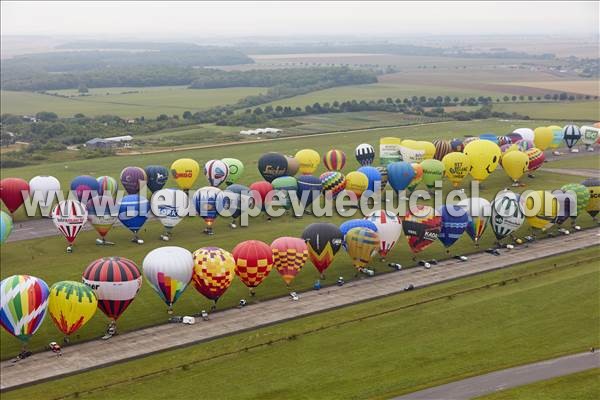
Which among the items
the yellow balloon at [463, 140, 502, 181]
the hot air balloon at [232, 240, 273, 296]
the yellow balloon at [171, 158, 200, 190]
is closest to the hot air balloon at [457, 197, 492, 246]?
the hot air balloon at [232, 240, 273, 296]

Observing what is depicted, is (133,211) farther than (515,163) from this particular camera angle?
No

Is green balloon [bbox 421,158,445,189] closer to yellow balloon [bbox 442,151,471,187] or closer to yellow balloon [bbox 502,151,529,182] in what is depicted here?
yellow balloon [bbox 442,151,471,187]

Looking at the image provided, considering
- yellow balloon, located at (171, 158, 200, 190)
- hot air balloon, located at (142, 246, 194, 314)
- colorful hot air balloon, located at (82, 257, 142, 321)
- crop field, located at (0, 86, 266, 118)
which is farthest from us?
crop field, located at (0, 86, 266, 118)

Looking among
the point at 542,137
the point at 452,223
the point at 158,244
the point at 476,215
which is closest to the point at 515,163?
the point at 542,137

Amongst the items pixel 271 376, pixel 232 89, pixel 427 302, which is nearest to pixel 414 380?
pixel 271 376

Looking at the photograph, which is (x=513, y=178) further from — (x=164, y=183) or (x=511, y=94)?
(x=511, y=94)

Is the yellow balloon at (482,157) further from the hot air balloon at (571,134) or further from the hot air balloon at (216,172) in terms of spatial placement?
the hot air balloon at (571,134)

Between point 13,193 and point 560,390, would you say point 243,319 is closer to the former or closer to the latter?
point 560,390

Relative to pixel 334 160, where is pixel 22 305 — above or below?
below
